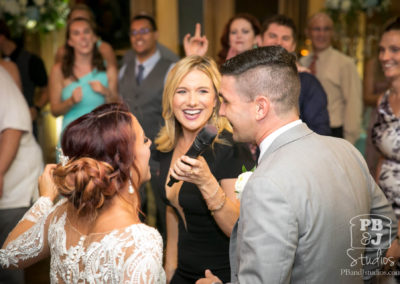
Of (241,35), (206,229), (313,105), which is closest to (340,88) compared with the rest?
(241,35)

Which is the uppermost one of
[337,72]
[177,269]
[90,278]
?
[337,72]

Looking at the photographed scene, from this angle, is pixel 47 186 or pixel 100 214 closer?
pixel 100 214

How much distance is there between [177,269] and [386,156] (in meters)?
1.35

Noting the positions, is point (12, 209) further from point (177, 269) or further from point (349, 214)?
point (349, 214)

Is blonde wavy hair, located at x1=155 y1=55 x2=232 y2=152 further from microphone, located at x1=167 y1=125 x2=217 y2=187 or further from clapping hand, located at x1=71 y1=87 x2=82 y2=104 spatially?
clapping hand, located at x1=71 y1=87 x2=82 y2=104

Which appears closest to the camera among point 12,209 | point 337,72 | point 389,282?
point 389,282

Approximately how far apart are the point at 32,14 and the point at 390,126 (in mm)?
4202

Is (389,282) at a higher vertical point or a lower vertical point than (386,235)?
lower

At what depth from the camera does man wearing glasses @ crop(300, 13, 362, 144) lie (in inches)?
160

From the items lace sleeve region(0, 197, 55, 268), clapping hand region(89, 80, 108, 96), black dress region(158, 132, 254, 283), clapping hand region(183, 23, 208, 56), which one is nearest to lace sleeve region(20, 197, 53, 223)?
lace sleeve region(0, 197, 55, 268)

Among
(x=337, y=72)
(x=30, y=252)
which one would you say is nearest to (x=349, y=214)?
(x=30, y=252)

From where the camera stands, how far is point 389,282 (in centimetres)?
198

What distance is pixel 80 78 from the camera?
3.71 meters

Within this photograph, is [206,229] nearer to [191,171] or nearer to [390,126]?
[191,171]
